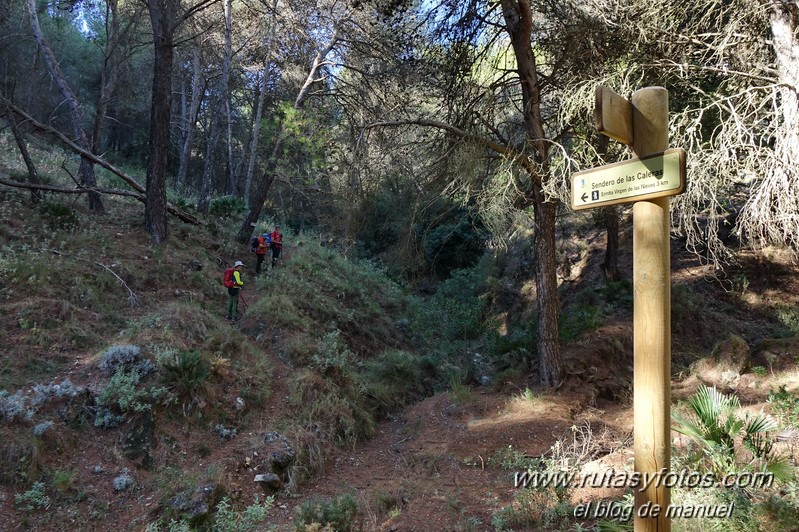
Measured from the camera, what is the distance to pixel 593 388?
9133 mm

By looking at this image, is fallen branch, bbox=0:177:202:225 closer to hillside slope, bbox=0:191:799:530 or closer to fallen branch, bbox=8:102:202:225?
fallen branch, bbox=8:102:202:225

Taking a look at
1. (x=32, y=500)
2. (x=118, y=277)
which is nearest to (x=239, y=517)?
(x=32, y=500)

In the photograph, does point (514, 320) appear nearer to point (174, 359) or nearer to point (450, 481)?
point (450, 481)

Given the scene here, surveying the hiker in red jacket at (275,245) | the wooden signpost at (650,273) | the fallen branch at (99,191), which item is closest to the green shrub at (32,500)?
the wooden signpost at (650,273)

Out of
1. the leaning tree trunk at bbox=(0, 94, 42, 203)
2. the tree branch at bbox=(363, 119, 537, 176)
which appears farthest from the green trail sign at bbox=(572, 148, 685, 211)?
the leaning tree trunk at bbox=(0, 94, 42, 203)

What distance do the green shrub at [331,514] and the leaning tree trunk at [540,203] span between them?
4.75m

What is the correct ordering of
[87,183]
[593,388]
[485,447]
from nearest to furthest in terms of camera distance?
[485,447] → [593,388] → [87,183]

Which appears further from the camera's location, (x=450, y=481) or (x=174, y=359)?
(x=174, y=359)

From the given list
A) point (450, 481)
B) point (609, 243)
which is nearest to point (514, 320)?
point (609, 243)

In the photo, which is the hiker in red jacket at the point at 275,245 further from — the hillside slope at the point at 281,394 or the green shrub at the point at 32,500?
the green shrub at the point at 32,500

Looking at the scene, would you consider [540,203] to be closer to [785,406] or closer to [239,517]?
[785,406]

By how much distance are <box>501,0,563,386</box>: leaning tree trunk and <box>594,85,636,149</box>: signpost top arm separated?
5370 mm

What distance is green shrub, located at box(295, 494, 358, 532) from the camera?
18.2 ft

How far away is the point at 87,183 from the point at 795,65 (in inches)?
597
